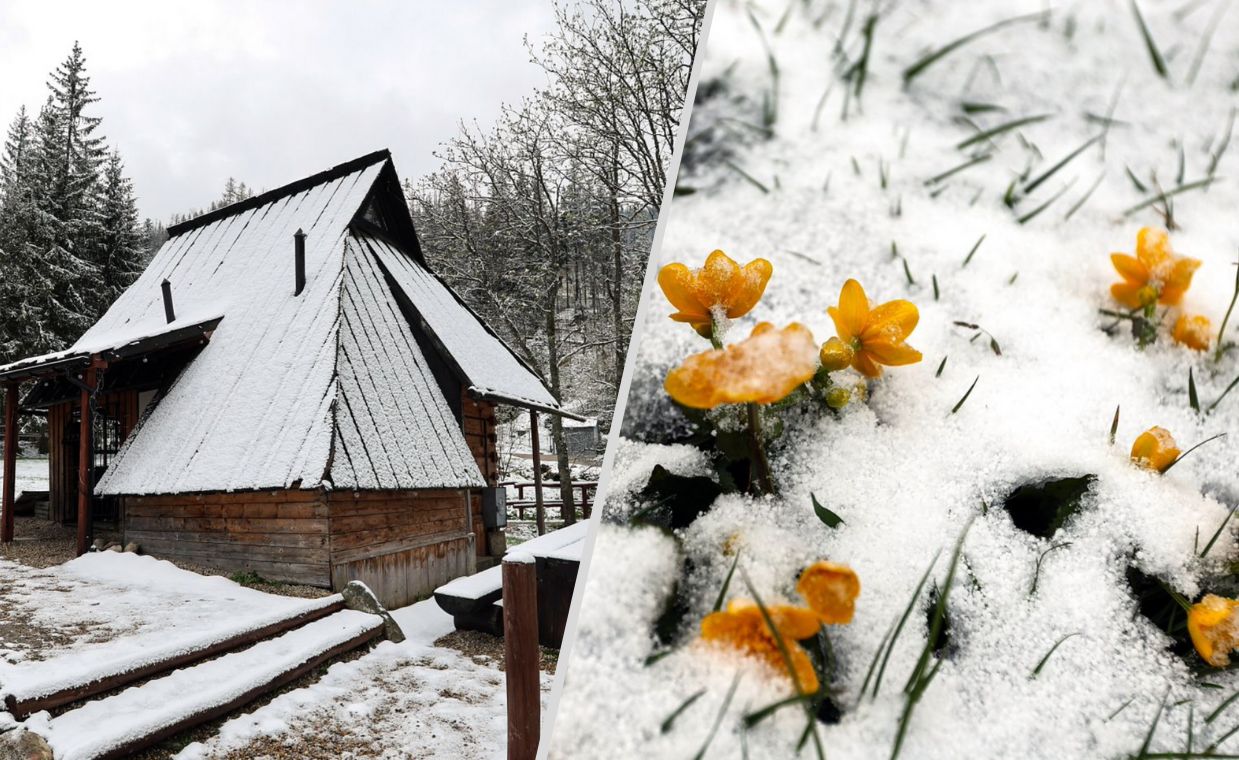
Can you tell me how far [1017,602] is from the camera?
1.03 feet

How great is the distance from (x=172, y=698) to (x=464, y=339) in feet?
20.3

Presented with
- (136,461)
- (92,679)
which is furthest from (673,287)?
(136,461)

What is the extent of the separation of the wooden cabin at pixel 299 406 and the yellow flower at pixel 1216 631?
6.15 metres

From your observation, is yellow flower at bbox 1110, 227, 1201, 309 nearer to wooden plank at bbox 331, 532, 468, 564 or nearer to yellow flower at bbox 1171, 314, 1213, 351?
yellow flower at bbox 1171, 314, 1213, 351

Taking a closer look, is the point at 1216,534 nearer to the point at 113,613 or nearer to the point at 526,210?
the point at 113,613

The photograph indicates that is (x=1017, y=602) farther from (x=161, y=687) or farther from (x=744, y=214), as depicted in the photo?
(x=161, y=687)

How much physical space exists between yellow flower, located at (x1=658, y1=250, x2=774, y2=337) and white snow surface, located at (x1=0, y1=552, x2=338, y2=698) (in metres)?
3.97

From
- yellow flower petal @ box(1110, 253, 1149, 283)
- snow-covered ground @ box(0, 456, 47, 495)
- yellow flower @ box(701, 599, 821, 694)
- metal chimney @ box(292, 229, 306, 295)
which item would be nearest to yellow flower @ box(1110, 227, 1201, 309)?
yellow flower petal @ box(1110, 253, 1149, 283)

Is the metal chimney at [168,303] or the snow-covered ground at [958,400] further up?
the metal chimney at [168,303]

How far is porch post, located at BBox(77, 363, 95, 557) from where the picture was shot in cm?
701

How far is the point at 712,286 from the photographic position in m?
0.41

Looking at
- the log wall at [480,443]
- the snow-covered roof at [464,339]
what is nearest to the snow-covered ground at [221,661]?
the log wall at [480,443]

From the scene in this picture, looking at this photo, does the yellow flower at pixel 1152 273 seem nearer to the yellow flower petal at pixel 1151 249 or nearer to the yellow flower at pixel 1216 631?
the yellow flower petal at pixel 1151 249

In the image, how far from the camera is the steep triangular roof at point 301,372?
6383mm
